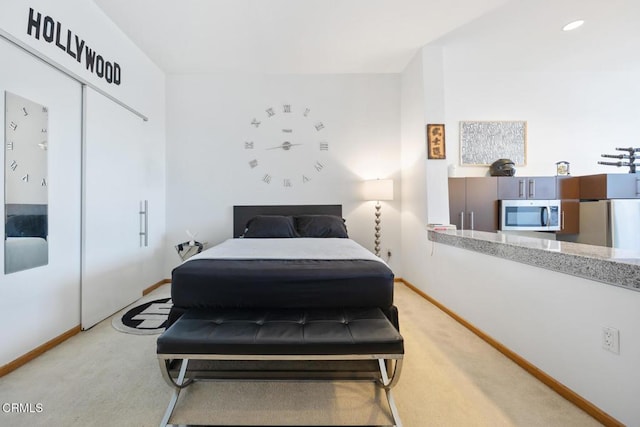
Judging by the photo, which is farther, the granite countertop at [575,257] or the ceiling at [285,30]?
the ceiling at [285,30]

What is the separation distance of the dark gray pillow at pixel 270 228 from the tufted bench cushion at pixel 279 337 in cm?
173

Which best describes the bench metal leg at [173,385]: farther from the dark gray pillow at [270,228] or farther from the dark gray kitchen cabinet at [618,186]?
the dark gray kitchen cabinet at [618,186]

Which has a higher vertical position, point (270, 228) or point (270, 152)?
point (270, 152)

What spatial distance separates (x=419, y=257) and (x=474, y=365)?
1.61m

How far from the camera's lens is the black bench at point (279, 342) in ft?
4.33

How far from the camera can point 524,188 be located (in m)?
3.28

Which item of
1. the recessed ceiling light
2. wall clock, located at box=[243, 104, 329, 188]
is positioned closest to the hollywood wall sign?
wall clock, located at box=[243, 104, 329, 188]

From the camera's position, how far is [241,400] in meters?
1.50

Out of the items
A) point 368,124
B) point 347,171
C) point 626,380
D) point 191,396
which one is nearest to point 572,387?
point 626,380

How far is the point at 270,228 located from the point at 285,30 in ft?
7.04

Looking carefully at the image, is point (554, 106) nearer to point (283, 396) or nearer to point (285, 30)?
point (285, 30)

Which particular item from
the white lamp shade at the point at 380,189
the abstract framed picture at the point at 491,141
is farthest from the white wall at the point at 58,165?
the abstract framed picture at the point at 491,141

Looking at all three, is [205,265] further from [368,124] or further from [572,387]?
[368,124]

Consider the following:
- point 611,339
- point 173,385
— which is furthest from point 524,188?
point 173,385
